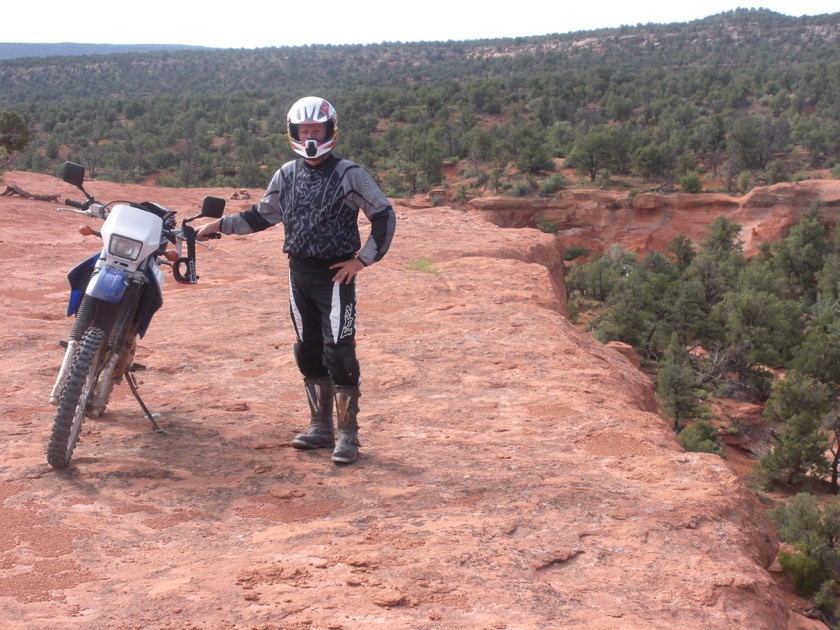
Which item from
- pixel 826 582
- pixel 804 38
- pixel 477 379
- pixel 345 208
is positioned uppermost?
pixel 804 38

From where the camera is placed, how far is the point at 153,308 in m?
4.16

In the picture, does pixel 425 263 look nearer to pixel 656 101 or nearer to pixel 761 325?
pixel 761 325

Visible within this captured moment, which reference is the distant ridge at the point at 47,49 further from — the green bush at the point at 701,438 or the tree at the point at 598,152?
the green bush at the point at 701,438

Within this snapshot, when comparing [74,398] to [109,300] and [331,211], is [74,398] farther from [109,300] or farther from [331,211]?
[331,211]

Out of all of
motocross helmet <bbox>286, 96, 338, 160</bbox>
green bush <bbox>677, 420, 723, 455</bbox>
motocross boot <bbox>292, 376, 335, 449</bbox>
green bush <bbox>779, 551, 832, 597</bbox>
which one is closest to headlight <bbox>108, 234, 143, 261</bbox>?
motocross helmet <bbox>286, 96, 338, 160</bbox>

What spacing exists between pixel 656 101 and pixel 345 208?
39.2m

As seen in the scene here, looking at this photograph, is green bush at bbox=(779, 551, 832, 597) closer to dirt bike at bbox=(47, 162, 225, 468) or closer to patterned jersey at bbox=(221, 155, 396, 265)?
patterned jersey at bbox=(221, 155, 396, 265)

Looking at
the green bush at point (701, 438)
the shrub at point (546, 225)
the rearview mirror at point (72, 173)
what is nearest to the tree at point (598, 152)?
the shrub at point (546, 225)

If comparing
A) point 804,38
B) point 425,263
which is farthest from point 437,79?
point 425,263

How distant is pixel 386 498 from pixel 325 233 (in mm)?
1275

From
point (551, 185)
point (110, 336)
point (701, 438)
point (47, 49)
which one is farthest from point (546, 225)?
point (47, 49)

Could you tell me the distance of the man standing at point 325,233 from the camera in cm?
387

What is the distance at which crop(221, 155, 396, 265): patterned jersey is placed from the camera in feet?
12.7

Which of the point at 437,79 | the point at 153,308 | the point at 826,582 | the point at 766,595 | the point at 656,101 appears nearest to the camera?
the point at 766,595
